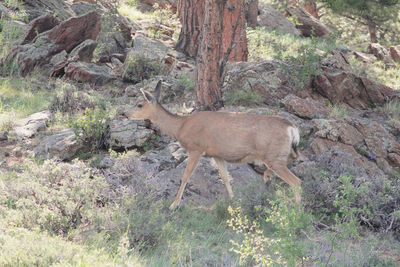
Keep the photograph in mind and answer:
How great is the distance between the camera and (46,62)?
14.4m

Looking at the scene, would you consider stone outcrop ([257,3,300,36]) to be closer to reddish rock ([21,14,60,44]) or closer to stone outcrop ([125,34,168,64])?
stone outcrop ([125,34,168,64])

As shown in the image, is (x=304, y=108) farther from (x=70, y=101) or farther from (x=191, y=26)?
(x=191, y=26)

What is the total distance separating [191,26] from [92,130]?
315 inches

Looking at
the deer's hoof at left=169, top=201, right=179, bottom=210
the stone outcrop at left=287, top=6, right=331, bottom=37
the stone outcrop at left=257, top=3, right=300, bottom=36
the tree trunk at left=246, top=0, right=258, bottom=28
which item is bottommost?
the stone outcrop at left=287, top=6, right=331, bottom=37

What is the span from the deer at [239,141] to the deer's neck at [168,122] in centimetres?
5

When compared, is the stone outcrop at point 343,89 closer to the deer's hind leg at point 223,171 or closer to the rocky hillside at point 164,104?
the rocky hillside at point 164,104

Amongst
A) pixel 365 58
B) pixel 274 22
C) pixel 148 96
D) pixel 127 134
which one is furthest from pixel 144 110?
pixel 274 22

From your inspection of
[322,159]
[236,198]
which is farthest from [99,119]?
[322,159]

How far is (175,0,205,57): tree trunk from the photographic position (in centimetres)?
1588

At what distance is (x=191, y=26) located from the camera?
1614cm

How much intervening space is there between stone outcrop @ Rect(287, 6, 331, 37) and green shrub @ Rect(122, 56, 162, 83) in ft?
45.0

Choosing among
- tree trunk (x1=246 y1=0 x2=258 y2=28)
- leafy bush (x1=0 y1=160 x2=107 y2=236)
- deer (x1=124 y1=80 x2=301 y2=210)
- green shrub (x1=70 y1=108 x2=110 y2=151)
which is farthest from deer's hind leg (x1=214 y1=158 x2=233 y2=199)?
Answer: tree trunk (x1=246 y1=0 x2=258 y2=28)

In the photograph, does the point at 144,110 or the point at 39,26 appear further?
the point at 39,26

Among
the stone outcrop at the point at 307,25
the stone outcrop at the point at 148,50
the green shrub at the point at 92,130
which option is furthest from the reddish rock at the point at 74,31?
the stone outcrop at the point at 307,25
